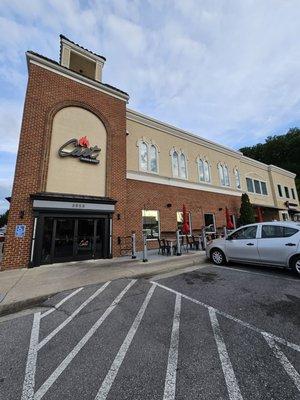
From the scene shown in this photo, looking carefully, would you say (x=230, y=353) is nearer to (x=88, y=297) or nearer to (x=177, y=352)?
(x=177, y=352)

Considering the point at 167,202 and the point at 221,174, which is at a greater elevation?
the point at 221,174

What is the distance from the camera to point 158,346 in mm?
3406

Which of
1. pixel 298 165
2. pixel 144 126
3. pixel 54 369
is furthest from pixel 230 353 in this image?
pixel 298 165

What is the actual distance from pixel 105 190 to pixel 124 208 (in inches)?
61.0

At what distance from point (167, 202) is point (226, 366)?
1312cm

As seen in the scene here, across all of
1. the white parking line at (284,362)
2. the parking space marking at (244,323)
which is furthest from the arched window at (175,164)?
the white parking line at (284,362)

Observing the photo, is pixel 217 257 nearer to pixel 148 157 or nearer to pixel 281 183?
pixel 148 157

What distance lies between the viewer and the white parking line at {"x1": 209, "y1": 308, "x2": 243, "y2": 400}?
2.38 meters

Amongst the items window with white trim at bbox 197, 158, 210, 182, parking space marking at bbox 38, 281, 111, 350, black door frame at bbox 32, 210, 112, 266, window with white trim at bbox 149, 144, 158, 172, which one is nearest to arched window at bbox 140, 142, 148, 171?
window with white trim at bbox 149, 144, 158, 172

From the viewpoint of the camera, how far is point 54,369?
2.94 meters

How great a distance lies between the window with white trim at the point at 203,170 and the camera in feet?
62.4

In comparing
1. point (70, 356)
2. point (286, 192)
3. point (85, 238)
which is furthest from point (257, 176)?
point (70, 356)

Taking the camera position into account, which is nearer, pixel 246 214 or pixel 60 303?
pixel 60 303

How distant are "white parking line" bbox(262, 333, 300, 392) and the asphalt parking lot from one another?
0.04ft
